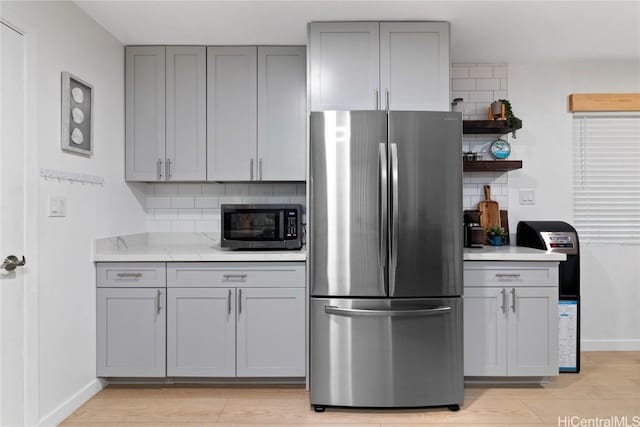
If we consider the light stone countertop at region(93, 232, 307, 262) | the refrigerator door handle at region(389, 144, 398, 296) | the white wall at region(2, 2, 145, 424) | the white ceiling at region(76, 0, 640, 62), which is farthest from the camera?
the light stone countertop at region(93, 232, 307, 262)

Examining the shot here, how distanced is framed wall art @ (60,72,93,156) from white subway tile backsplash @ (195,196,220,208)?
0.94 meters

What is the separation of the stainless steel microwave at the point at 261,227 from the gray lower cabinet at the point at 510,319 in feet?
3.85

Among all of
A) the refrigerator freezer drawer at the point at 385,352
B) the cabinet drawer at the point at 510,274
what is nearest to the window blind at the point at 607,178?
the cabinet drawer at the point at 510,274

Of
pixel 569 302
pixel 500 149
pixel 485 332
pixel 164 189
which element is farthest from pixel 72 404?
pixel 500 149

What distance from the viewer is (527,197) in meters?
3.45

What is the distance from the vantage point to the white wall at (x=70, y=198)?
2201mm

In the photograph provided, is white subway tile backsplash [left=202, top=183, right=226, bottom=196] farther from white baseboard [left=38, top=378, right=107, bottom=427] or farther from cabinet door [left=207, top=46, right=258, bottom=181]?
white baseboard [left=38, top=378, right=107, bottom=427]

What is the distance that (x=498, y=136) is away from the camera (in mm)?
3416

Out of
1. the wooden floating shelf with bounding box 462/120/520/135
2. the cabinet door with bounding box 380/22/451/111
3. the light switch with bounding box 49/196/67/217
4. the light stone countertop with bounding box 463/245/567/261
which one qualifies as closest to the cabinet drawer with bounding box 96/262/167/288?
the light switch with bounding box 49/196/67/217

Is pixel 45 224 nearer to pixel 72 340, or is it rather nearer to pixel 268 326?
pixel 72 340

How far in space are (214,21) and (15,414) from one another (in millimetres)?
2409

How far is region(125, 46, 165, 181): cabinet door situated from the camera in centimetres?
309

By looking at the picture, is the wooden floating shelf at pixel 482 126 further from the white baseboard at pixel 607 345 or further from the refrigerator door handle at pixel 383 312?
the white baseboard at pixel 607 345

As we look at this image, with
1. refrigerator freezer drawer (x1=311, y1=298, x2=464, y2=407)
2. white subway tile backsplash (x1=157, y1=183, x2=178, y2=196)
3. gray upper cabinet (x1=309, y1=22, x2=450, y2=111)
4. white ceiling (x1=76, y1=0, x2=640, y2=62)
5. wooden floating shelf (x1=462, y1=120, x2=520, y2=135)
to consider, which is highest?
white ceiling (x1=76, y1=0, x2=640, y2=62)
